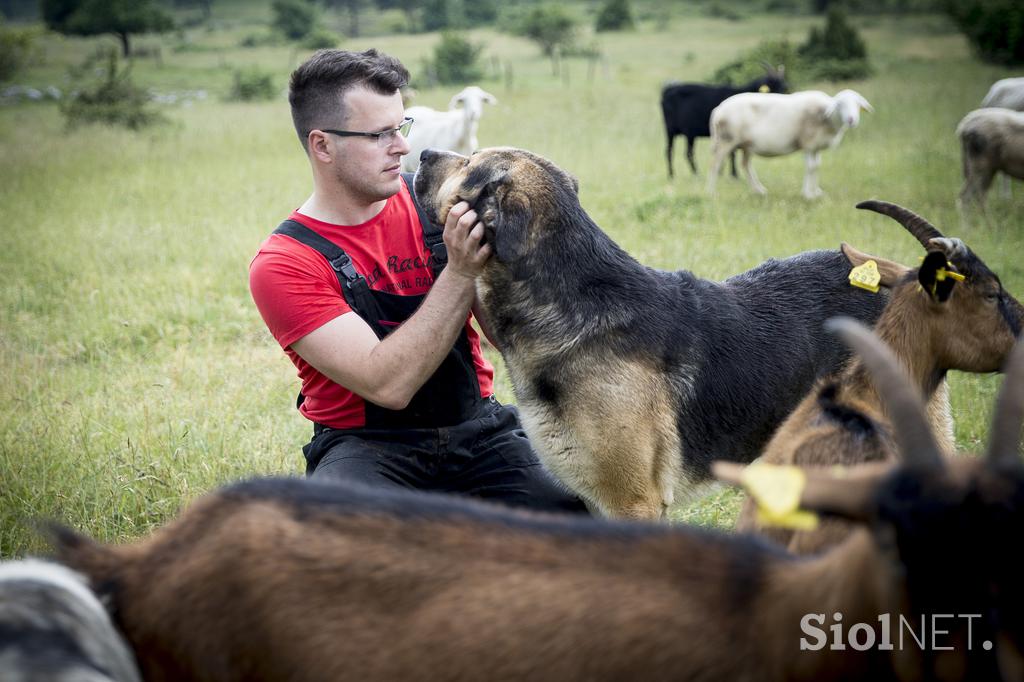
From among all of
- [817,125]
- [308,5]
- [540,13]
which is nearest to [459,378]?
[817,125]

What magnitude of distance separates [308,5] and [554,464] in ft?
187

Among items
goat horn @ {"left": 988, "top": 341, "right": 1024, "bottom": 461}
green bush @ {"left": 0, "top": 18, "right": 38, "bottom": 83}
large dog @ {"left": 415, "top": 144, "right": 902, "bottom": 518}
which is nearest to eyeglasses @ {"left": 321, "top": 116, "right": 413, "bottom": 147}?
large dog @ {"left": 415, "top": 144, "right": 902, "bottom": 518}

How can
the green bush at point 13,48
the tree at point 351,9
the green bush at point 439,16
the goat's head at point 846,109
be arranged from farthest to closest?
1. the tree at point 351,9
2. the green bush at point 439,16
3. the green bush at point 13,48
4. the goat's head at point 846,109

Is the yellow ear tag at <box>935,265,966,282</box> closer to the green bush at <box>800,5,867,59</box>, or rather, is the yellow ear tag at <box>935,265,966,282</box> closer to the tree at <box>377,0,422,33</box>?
the green bush at <box>800,5,867,59</box>

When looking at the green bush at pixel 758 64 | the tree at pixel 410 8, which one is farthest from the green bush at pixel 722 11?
the green bush at pixel 758 64

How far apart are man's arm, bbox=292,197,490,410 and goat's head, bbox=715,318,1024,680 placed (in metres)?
2.35

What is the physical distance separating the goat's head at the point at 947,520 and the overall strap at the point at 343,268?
280cm

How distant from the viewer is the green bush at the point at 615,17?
168 feet

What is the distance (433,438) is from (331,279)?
0.94m

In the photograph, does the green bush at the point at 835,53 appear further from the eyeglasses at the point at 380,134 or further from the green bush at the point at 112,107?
the eyeglasses at the point at 380,134

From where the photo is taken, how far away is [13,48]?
34281 millimetres

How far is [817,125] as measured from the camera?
1440 centimetres

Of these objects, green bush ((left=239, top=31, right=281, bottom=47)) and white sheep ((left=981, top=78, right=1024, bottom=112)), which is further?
green bush ((left=239, top=31, right=281, bottom=47))

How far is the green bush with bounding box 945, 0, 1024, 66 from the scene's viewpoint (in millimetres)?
28406
